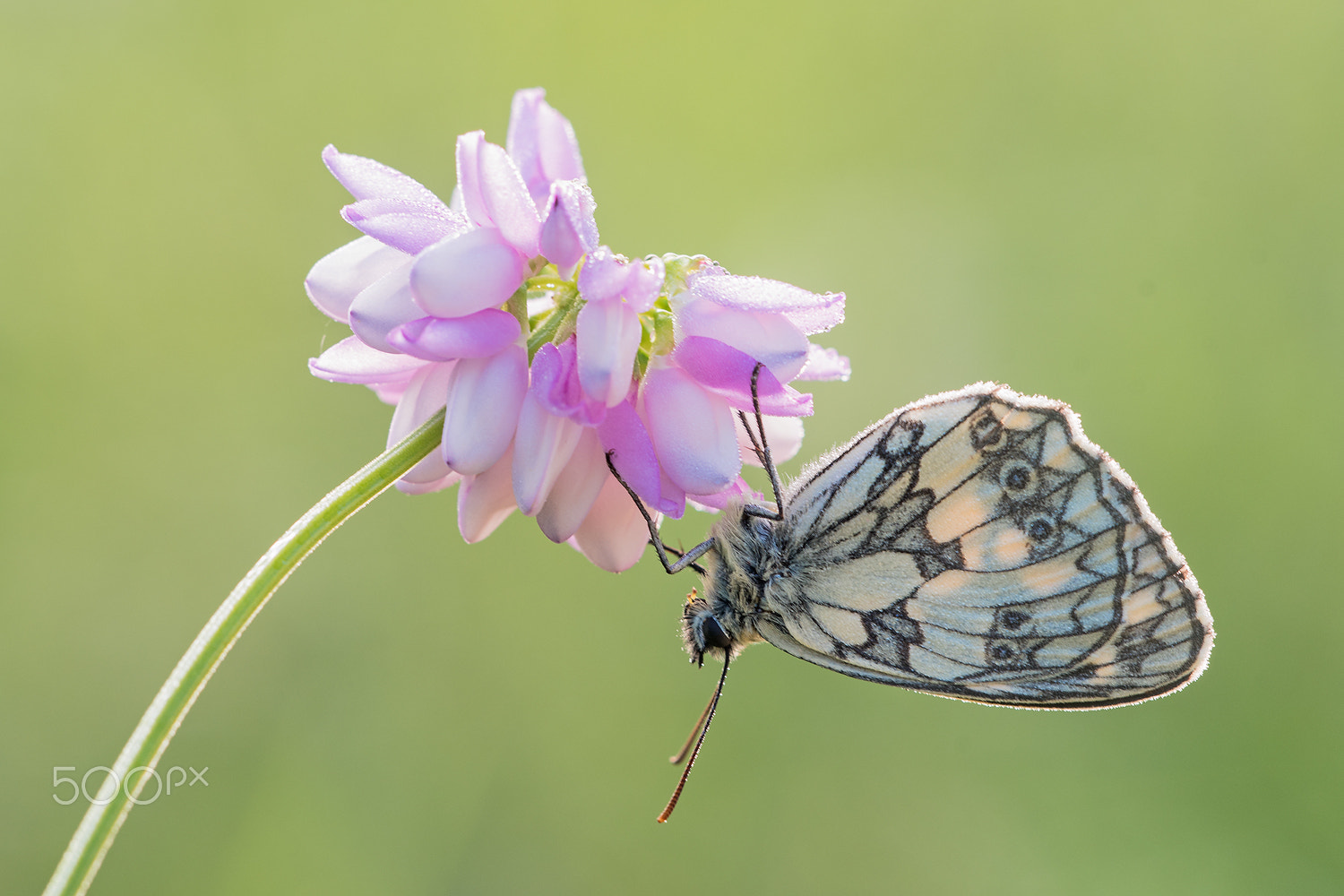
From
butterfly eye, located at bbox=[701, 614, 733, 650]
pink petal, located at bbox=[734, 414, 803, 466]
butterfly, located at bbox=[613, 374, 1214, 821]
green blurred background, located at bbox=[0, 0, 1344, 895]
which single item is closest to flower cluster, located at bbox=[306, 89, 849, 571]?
pink petal, located at bbox=[734, 414, 803, 466]

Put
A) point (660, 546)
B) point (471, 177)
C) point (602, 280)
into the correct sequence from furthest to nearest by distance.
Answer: point (660, 546) < point (471, 177) < point (602, 280)

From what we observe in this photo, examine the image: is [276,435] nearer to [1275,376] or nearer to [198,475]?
[198,475]

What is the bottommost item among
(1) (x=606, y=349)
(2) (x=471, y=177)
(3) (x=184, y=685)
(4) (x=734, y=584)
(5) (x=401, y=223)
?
(3) (x=184, y=685)

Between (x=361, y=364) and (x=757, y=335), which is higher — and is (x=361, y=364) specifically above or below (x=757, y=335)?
below

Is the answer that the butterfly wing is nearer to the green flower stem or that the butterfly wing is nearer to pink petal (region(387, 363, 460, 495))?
pink petal (region(387, 363, 460, 495))

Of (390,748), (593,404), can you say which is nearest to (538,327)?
(593,404)

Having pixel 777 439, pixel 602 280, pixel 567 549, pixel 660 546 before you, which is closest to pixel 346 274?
pixel 602 280

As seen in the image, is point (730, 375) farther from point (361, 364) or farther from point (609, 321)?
point (361, 364)
